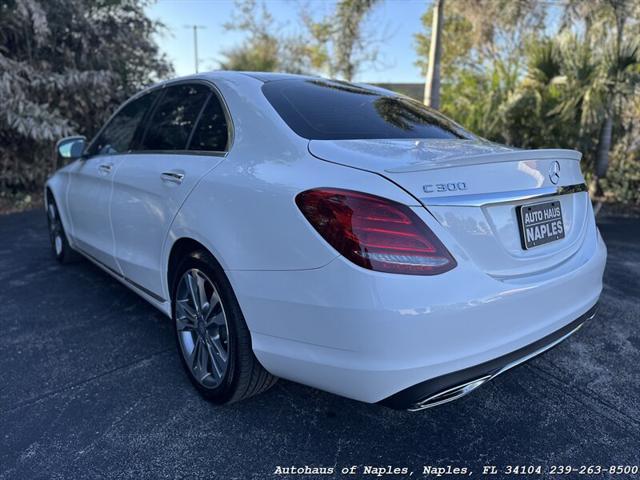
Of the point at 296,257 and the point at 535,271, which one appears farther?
the point at 535,271

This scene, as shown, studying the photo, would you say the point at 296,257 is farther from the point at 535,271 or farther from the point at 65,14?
the point at 65,14

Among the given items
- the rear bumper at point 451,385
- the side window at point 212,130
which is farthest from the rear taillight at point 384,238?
the side window at point 212,130

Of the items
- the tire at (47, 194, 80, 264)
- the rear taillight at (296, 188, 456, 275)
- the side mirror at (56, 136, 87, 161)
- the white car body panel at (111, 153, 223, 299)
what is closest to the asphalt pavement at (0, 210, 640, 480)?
the white car body panel at (111, 153, 223, 299)

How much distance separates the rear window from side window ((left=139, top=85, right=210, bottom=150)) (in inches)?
18.7

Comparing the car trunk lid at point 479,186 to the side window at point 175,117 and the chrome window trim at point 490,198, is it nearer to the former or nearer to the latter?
the chrome window trim at point 490,198

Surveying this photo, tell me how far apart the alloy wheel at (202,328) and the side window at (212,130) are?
61 cm

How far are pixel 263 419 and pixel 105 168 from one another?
205 cm

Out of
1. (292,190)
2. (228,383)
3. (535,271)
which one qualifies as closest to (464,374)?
(535,271)

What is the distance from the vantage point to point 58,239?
14.7 ft

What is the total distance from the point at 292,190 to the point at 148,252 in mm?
1265

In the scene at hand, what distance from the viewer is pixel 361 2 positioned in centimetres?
929

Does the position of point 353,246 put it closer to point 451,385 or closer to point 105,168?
point 451,385

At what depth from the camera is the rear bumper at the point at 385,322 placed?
151cm

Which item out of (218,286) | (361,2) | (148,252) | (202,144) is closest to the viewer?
(218,286)
